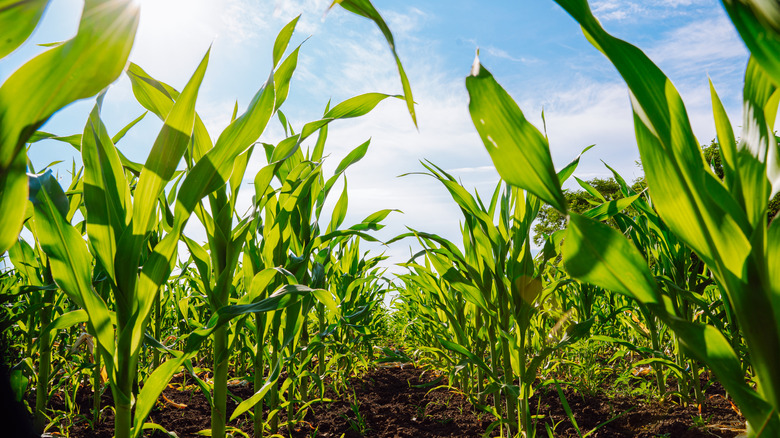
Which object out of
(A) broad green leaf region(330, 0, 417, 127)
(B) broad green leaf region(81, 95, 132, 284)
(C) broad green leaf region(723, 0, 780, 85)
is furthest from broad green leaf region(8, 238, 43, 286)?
(C) broad green leaf region(723, 0, 780, 85)

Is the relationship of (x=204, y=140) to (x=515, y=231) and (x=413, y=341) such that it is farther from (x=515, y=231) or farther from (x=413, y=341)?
(x=413, y=341)

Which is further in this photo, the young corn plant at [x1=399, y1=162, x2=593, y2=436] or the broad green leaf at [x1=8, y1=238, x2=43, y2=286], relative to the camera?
the broad green leaf at [x1=8, y1=238, x2=43, y2=286]

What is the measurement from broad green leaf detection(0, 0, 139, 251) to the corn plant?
0.48m

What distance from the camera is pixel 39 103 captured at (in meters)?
0.53

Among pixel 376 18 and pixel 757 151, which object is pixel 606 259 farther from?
pixel 376 18

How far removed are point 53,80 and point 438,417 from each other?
6.43 feet

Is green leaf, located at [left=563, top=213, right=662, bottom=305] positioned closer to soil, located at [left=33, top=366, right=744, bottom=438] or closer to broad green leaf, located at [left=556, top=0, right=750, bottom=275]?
broad green leaf, located at [left=556, top=0, right=750, bottom=275]

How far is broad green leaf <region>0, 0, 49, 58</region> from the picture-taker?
50 cm

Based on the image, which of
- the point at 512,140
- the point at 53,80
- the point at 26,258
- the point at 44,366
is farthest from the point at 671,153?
the point at 26,258

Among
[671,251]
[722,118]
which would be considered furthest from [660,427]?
[722,118]

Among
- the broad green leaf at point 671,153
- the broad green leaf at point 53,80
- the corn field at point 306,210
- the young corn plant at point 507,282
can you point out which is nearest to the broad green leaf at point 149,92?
the corn field at point 306,210

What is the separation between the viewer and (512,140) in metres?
0.58

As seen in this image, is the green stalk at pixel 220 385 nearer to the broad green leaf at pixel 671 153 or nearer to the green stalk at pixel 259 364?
the green stalk at pixel 259 364

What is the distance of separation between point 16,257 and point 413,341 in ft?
9.77
